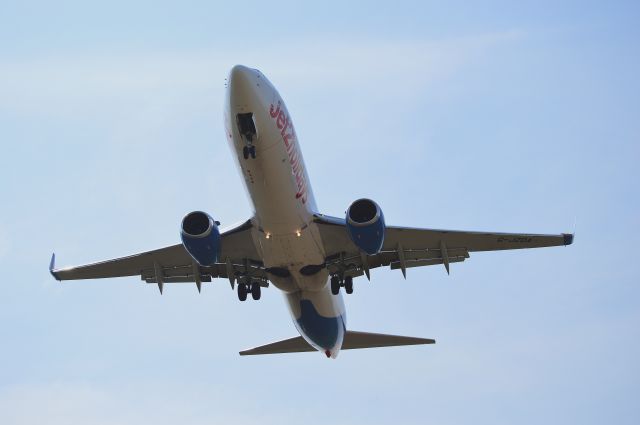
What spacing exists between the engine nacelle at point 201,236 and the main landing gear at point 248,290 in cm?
367

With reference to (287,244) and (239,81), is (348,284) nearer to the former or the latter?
(287,244)

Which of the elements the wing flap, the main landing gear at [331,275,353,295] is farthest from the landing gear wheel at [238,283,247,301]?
the main landing gear at [331,275,353,295]

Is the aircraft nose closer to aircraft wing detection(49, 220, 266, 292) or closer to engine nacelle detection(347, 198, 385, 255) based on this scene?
engine nacelle detection(347, 198, 385, 255)

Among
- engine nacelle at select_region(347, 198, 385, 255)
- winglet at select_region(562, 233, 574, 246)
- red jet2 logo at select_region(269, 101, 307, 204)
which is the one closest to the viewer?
red jet2 logo at select_region(269, 101, 307, 204)

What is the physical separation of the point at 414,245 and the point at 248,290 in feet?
16.7

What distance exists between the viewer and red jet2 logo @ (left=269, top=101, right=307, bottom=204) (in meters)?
24.8

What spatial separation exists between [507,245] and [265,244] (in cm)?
705

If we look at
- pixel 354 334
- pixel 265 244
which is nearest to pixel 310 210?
pixel 265 244

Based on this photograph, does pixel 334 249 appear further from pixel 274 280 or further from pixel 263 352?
pixel 263 352

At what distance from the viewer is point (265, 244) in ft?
86.8

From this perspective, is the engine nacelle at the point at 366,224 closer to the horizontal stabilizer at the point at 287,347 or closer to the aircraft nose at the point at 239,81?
the aircraft nose at the point at 239,81

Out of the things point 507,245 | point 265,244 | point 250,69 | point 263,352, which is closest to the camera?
point 250,69

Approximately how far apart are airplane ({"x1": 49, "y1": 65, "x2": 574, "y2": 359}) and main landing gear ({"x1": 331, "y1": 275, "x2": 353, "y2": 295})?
0.09 ft

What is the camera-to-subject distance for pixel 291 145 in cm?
2531
